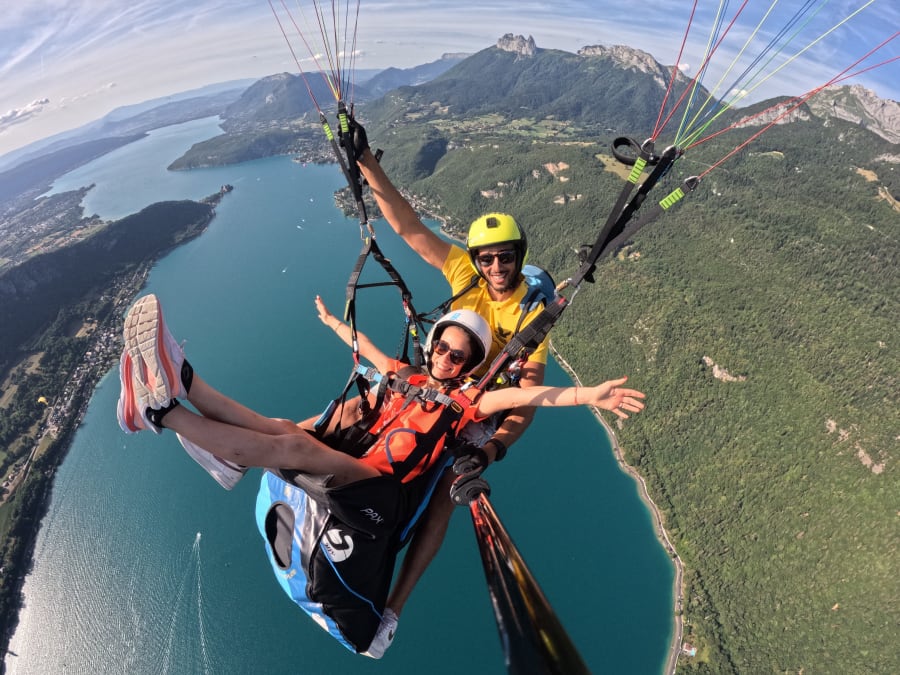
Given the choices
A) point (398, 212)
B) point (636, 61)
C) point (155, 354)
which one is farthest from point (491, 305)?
point (636, 61)

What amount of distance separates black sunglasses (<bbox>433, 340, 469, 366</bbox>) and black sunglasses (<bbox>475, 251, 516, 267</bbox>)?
0.68 m

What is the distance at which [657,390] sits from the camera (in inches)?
1013

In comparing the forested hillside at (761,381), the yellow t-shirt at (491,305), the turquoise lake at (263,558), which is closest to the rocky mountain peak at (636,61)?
the forested hillside at (761,381)

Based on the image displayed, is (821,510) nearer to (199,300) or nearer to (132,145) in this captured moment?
(199,300)

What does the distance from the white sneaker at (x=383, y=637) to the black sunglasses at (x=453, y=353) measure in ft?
4.39

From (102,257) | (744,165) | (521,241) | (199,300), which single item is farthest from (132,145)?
(521,241)

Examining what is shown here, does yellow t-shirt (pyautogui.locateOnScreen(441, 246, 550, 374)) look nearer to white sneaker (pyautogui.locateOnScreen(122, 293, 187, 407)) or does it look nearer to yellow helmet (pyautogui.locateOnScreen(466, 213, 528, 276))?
yellow helmet (pyautogui.locateOnScreen(466, 213, 528, 276))

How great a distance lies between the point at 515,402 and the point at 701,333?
2963 cm

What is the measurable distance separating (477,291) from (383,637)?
7.01 feet

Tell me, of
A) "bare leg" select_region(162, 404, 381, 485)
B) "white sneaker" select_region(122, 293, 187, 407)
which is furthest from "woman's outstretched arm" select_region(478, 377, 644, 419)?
"white sneaker" select_region(122, 293, 187, 407)

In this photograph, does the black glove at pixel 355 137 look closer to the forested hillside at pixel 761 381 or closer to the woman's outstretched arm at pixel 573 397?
the woman's outstretched arm at pixel 573 397

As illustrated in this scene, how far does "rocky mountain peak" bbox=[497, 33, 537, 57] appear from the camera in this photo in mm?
128500

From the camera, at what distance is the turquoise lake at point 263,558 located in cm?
1617

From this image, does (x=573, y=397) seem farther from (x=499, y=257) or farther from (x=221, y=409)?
(x=221, y=409)
